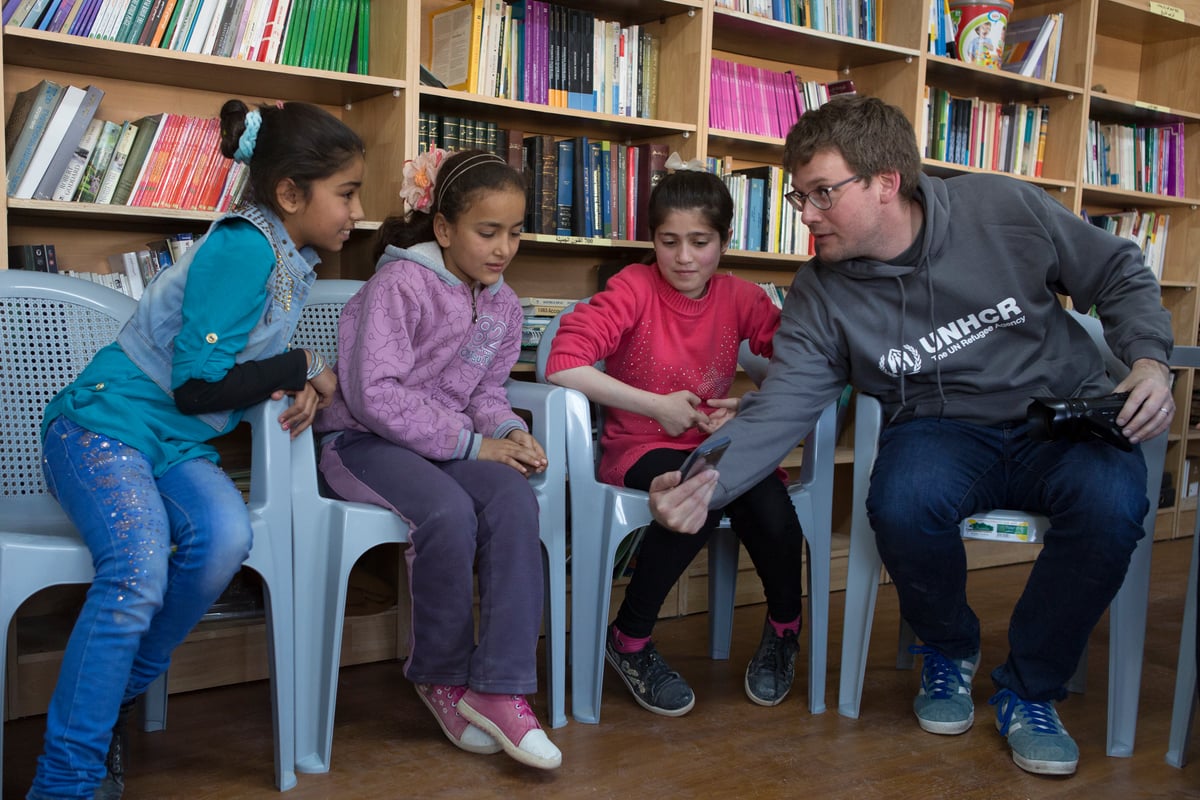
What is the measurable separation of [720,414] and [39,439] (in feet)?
3.68

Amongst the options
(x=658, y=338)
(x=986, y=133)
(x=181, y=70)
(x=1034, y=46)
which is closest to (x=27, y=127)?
(x=181, y=70)

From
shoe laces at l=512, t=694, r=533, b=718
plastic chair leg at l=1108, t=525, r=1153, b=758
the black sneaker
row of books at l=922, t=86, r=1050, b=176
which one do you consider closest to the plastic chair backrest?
the black sneaker

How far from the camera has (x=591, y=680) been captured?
1.85 meters

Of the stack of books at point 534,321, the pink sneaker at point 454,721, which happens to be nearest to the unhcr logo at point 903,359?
the stack of books at point 534,321

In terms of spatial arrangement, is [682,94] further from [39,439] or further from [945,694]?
[39,439]

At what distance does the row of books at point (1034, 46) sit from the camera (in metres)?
3.31

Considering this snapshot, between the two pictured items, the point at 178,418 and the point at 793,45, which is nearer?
the point at 178,418

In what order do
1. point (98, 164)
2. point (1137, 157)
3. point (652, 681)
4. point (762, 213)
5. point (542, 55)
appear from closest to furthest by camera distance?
point (652, 681)
point (98, 164)
point (542, 55)
point (762, 213)
point (1137, 157)

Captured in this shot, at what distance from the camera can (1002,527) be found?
1769 mm

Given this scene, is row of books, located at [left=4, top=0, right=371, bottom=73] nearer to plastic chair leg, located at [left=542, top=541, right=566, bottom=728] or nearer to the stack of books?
the stack of books

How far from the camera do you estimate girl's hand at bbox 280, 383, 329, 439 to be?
155cm

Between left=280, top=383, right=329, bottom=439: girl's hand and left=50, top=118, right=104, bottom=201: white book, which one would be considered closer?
left=280, top=383, right=329, bottom=439: girl's hand

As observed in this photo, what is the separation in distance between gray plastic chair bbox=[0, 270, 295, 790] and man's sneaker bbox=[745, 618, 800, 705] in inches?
32.8

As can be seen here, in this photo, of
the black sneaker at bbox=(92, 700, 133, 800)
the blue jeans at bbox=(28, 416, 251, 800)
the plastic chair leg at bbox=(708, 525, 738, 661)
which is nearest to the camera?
the blue jeans at bbox=(28, 416, 251, 800)
